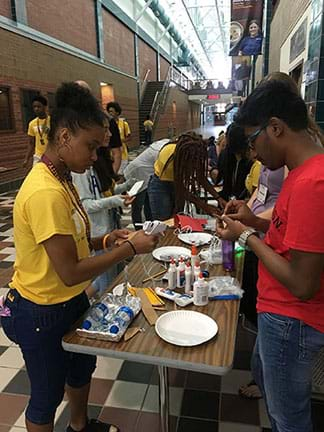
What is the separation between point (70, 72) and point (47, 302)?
10.5 m

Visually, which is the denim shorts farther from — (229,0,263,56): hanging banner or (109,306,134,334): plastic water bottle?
(229,0,263,56): hanging banner

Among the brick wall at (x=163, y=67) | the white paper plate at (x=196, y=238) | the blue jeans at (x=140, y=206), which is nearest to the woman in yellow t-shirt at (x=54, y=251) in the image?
the white paper plate at (x=196, y=238)

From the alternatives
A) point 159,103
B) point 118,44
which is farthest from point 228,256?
point 159,103

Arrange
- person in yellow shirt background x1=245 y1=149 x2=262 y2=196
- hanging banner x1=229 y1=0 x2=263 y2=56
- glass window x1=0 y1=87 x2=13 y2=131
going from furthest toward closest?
glass window x1=0 y1=87 x2=13 y2=131 < hanging banner x1=229 y1=0 x2=263 y2=56 < person in yellow shirt background x1=245 y1=149 x2=262 y2=196

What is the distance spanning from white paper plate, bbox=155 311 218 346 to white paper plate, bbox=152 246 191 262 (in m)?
0.56

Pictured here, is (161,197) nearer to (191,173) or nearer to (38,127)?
(191,173)

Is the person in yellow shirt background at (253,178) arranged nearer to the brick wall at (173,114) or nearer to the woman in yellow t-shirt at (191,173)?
the woman in yellow t-shirt at (191,173)

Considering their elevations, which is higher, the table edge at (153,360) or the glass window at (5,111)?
the glass window at (5,111)

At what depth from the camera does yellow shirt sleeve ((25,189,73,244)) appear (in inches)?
44.0

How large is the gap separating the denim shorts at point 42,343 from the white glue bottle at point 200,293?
46cm

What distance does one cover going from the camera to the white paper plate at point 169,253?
6.27 ft

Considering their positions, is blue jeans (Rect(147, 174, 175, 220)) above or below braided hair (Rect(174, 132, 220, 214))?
below

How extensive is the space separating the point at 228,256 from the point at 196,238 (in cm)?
48

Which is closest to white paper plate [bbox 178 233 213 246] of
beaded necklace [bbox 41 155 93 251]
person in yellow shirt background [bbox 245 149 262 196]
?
person in yellow shirt background [bbox 245 149 262 196]
